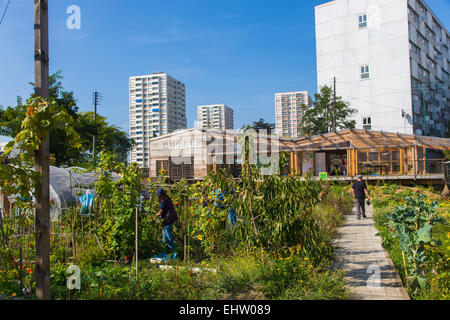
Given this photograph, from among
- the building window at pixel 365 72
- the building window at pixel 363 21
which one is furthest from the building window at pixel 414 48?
the building window at pixel 363 21

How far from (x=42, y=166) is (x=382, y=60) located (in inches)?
1479

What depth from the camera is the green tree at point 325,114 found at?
35.3 m

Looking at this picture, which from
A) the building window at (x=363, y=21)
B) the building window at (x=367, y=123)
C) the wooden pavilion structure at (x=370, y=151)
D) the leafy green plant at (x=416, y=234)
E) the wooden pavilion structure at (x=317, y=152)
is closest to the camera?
the leafy green plant at (x=416, y=234)

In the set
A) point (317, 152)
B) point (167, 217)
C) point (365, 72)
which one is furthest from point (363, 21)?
point (167, 217)

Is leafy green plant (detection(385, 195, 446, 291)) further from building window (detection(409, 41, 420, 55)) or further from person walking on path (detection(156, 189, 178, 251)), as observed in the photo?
building window (detection(409, 41, 420, 55))

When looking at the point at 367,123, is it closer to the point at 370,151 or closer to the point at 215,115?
the point at 370,151

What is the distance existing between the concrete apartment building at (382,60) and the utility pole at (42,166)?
3578 centimetres

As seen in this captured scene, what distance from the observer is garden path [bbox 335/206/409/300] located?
15.8ft

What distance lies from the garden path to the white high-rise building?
49900mm

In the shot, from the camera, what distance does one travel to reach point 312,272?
5152 millimetres

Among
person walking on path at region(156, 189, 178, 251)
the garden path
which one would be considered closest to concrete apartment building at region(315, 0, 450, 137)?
the garden path

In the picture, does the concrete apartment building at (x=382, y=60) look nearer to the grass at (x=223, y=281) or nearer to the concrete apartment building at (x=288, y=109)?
the concrete apartment building at (x=288, y=109)

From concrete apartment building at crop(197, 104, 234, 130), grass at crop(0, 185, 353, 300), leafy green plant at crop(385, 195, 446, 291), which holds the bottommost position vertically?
grass at crop(0, 185, 353, 300)

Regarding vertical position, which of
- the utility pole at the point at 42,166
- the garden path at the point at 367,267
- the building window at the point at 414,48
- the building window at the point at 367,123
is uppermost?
the building window at the point at 414,48
